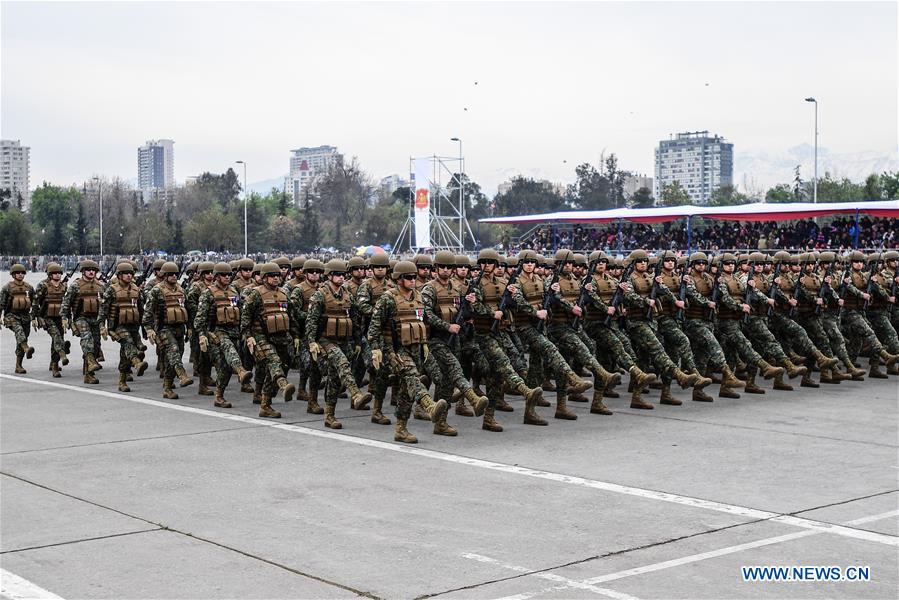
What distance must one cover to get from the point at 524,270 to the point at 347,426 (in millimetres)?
2951

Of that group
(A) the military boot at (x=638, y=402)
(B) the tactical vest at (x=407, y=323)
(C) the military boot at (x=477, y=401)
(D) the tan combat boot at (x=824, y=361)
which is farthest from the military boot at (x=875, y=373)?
(B) the tactical vest at (x=407, y=323)

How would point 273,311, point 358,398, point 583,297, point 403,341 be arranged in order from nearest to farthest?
1. point 403,341
2. point 358,398
3. point 273,311
4. point 583,297

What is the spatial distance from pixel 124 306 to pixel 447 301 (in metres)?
5.99

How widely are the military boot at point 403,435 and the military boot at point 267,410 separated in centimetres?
214

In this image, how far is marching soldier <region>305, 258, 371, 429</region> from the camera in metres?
12.1

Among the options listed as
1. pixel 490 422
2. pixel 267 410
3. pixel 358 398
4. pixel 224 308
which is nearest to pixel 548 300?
pixel 490 422

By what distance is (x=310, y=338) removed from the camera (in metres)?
12.5

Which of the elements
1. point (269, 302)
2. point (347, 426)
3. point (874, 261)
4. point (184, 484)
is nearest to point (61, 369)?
point (269, 302)

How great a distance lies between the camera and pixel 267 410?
42.1 ft

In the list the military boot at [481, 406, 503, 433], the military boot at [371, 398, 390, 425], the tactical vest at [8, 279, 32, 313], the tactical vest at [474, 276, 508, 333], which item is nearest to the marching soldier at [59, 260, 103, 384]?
the tactical vest at [8, 279, 32, 313]

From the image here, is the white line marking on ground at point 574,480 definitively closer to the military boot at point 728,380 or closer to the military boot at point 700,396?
the military boot at point 700,396

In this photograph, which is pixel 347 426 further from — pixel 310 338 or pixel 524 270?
pixel 524 270

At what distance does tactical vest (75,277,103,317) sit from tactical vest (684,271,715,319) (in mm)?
8700

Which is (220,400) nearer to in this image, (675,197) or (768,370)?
(768,370)
